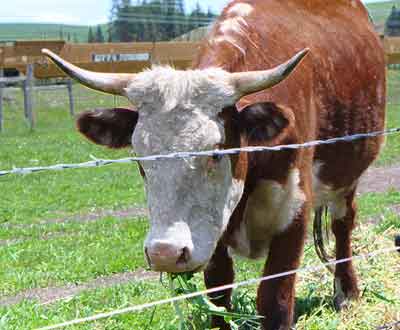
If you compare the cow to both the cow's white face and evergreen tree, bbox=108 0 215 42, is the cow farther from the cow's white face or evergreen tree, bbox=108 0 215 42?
evergreen tree, bbox=108 0 215 42

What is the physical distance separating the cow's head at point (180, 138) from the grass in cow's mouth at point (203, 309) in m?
0.20

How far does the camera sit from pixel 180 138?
379 centimetres

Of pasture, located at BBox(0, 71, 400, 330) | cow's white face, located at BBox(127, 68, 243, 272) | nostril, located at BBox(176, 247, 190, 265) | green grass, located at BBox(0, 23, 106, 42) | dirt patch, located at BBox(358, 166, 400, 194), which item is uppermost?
cow's white face, located at BBox(127, 68, 243, 272)

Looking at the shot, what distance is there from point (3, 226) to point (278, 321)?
17.2 feet

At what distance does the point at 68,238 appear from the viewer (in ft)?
27.4

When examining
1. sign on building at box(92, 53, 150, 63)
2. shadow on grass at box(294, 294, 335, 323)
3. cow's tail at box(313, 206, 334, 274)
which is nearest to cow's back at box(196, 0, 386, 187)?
cow's tail at box(313, 206, 334, 274)

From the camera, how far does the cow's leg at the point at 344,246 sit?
5891 mm

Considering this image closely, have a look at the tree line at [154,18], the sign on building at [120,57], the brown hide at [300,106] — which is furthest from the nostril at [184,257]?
the tree line at [154,18]

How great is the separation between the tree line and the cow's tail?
2218 cm

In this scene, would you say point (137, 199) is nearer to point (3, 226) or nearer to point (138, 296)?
point (3, 226)

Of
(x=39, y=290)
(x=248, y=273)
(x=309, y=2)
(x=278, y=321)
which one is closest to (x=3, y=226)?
(x=39, y=290)

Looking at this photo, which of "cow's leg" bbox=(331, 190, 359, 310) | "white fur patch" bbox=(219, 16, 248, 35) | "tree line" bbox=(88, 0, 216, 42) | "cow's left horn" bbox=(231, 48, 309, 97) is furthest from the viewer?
"tree line" bbox=(88, 0, 216, 42)

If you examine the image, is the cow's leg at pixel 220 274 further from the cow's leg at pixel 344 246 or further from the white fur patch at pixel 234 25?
the white fur patch at pixel 234 25

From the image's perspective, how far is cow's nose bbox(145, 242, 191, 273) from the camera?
352 cm
